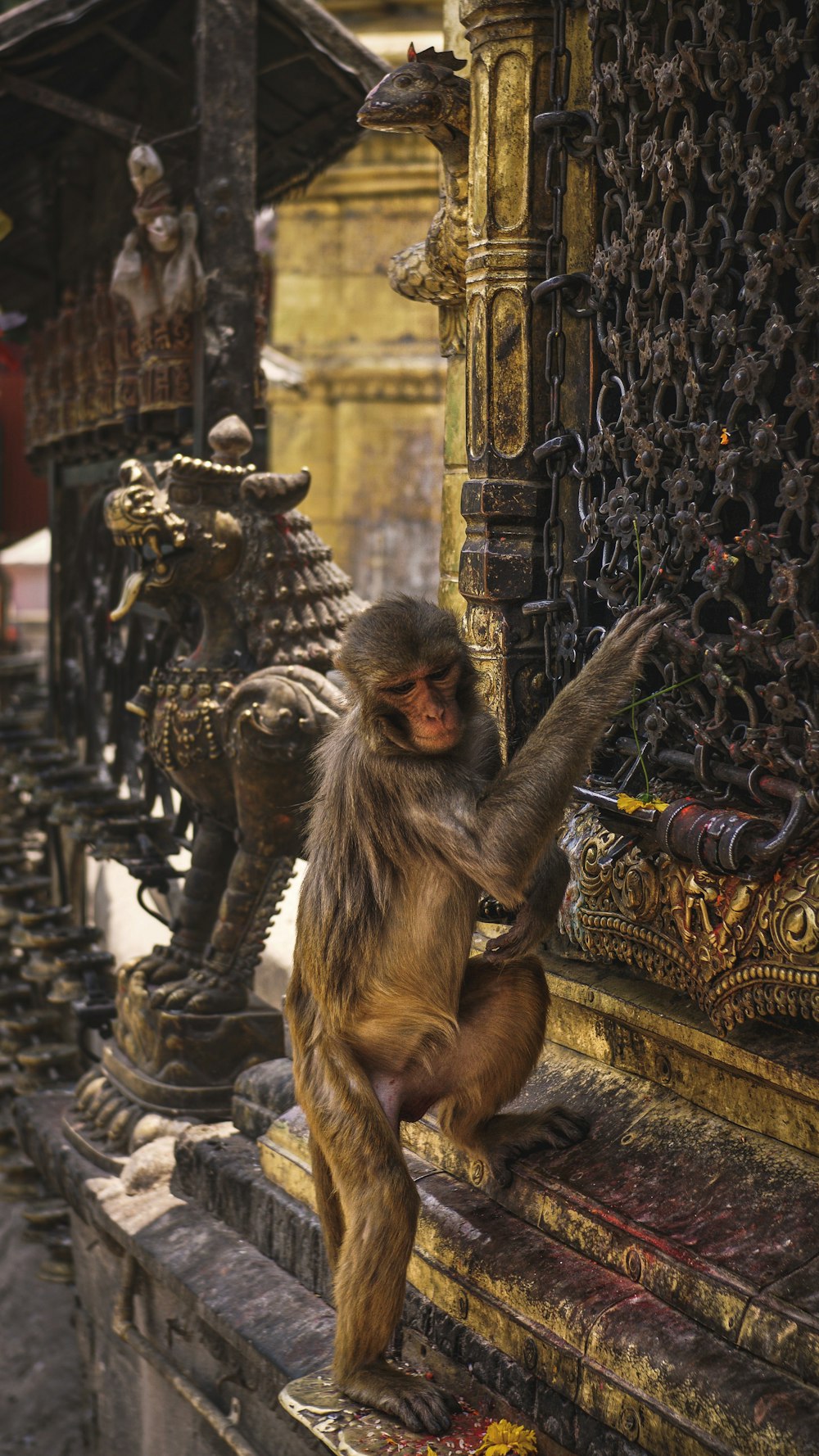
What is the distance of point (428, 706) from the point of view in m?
3.01

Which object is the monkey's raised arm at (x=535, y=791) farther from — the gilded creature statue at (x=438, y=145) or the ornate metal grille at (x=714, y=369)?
the gilded creature statue at (x=438, y=145)

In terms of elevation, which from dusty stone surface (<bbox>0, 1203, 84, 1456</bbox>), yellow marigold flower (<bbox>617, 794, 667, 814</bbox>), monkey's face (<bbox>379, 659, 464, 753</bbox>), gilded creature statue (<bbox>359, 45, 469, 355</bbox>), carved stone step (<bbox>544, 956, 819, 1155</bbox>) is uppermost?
gilded creature statue (<bbox>359, 45, 469, 355</bbox>)

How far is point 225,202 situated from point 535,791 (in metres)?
4.10

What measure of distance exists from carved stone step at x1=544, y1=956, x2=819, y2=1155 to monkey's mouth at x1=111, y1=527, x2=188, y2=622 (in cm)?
214

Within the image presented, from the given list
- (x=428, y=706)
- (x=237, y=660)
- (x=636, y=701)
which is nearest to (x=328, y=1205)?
(x=428, y=706)

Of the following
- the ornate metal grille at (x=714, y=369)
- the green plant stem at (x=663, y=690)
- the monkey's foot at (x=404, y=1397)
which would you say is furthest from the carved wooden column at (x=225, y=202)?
the monkey's foot at (x=404, y=1397)

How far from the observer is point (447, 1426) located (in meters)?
3.10

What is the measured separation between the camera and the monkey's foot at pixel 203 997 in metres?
5.39

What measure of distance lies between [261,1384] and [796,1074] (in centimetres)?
179

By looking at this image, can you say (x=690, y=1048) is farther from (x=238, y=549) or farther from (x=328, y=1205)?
(x=238, y=549)

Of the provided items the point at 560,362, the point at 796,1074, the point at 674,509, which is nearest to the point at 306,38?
the point at 560,362

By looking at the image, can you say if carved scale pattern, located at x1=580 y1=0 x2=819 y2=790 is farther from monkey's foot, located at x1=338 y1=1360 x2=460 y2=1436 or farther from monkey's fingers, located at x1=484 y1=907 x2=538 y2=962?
monkey's foot, located at x1=338 y1=1360 x2=460 y2=1436

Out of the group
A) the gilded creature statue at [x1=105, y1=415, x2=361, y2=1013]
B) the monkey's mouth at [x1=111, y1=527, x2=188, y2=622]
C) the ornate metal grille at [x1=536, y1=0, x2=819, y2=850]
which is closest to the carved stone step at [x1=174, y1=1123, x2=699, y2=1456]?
the gilded creature statue at [x1=105, y1=415, x2=361, y2=1013]

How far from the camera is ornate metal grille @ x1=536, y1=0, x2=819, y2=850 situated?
283 cm
